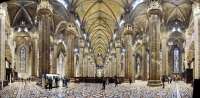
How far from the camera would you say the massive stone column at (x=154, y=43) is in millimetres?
21203

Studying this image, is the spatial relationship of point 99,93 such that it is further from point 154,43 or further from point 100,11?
point 100,11

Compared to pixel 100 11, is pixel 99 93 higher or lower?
lower

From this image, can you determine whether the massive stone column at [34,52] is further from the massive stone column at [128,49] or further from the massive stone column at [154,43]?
the massive stone column at [154,43]

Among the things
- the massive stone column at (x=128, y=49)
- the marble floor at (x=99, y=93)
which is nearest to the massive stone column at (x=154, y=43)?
the marble floor at (x=99, y=93)

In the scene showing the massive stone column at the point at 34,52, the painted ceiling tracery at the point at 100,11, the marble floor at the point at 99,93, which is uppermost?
the painted ceiling tracery at the point at 100,11

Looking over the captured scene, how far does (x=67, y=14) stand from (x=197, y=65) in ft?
68.6

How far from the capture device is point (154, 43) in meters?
21.8

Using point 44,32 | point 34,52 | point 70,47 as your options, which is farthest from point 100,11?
point 44,32

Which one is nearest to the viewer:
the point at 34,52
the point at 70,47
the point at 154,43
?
the point at 154,43

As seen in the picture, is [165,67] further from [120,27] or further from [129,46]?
[120,27]

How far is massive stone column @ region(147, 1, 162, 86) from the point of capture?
21203 mm

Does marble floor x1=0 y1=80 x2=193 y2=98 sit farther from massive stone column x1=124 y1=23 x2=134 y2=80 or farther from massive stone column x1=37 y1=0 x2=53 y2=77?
massive stone column x1=124 y1=23 x2=134 y2=80

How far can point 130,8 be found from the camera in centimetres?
3319

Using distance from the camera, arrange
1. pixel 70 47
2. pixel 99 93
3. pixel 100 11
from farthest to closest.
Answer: pixel 100 11
pixel 70 47
pixel 99 93
